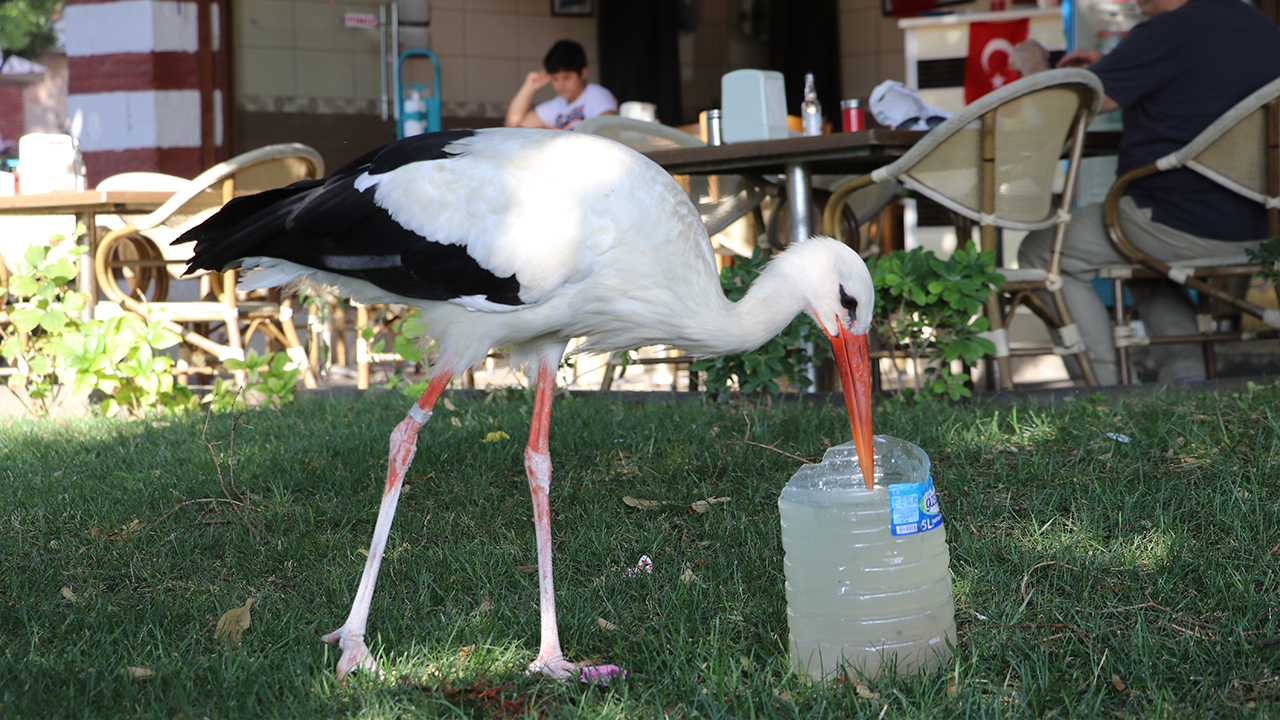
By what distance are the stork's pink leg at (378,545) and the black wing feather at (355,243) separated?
25 cm

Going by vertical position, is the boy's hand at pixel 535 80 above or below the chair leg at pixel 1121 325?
above

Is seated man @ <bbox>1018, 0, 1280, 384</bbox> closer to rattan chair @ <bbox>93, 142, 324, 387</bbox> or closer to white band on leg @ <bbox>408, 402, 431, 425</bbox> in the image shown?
white band on leg @ <bbox>408, 402, 431, 425</bbox>

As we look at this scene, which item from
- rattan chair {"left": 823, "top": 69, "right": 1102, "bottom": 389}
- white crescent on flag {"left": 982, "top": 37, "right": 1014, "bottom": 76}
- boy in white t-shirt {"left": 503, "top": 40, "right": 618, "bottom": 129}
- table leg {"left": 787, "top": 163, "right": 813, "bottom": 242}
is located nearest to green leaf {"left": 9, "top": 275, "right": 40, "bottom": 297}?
table leg {"left": 787, "top": 163, "right": 813, "bottom": 242}

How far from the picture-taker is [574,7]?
9742mm

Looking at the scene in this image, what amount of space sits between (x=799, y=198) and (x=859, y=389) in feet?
6.79

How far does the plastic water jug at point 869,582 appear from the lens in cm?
198

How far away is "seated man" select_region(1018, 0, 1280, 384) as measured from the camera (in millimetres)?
4281

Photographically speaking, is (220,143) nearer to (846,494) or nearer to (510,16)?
(510,16)

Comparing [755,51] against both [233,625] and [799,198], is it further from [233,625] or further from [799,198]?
[233,625]

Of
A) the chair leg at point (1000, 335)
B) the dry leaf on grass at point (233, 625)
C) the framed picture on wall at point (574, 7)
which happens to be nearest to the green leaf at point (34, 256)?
the dry leaf on grass at point (233, 625)

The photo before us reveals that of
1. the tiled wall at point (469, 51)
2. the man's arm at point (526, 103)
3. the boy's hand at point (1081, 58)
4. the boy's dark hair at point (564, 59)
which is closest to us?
the boy's hand at point (1081, 58)

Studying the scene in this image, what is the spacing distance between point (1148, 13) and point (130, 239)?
203 inches

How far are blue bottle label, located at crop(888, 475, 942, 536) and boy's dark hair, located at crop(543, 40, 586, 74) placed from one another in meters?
5.92

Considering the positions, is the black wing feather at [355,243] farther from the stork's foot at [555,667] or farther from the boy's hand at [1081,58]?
the boy's hand at [1081,58]
